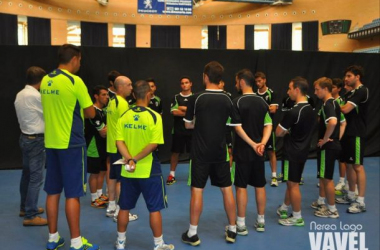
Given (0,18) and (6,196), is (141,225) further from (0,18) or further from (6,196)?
(0,18)

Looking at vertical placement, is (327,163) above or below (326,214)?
above

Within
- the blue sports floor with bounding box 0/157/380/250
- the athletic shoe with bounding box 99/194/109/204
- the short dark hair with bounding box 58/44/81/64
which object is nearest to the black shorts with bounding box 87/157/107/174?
the athletic shoe with bounding box 99/194/109/204

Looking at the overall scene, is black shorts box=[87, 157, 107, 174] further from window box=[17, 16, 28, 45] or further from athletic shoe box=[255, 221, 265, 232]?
window box=[17, 16, 28, 45]

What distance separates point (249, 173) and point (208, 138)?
0.66 m

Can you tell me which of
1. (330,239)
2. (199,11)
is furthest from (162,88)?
(199,11)

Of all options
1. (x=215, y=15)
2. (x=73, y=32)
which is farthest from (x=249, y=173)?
(x=73, y=32)

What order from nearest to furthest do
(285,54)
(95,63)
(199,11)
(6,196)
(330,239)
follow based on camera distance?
(330,239), (6,196), (95,63), (285,54), (199,11)

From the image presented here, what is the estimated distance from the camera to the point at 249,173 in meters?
3.65

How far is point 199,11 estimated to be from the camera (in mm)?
16953

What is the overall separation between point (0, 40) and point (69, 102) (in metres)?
12.7

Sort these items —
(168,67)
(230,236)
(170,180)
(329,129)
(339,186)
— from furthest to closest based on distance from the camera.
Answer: (168,67) < (170,180) < (339,186) < (329,129) < (230,236)

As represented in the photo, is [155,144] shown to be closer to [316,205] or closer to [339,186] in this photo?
[316,205]

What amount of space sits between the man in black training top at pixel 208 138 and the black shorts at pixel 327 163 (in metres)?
1.31

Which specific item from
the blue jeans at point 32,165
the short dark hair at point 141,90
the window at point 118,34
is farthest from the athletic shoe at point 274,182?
the window at point 118,34
